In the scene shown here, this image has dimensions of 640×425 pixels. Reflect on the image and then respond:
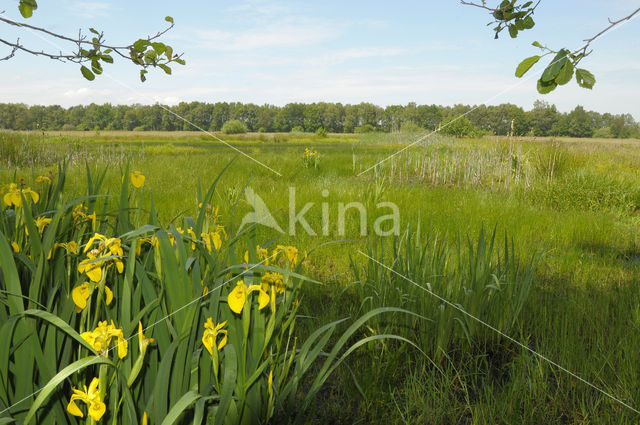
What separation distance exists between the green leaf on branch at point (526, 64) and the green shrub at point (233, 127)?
618 cm

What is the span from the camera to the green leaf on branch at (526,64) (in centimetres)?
139

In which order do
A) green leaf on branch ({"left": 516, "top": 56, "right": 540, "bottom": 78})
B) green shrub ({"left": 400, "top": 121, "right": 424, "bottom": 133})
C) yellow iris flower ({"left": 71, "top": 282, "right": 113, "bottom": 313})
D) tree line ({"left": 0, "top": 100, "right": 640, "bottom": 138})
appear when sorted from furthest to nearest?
1. green shrub ({"left": 400, "top": 121, "right": 424, "bottom": 133})
2. tree line ({"left": 0, "top": 100, "right": 640, "bottom": 138})
3. green leaf on branch ({"left": 516, "top": 56, "right": 540, "bottom": 78})
4. yellow iris flower ({"left": 71, "top": 282, "right": 113, "bottom": 313})

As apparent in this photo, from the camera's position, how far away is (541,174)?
26.8ft

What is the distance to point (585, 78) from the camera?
4.67 feet

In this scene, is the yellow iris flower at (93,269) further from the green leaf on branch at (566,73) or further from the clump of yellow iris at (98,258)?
the green leaf on branch at (566,73)

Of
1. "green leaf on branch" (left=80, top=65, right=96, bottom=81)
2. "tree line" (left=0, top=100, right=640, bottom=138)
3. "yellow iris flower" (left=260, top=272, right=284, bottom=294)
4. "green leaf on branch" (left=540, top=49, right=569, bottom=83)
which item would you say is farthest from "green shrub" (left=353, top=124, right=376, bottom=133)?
"yellow iris flower" (left=260, top=272, right=284, bottom=294)

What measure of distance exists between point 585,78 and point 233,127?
21.2ft

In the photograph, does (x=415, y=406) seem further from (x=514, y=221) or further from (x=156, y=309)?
(x=514, y=221)

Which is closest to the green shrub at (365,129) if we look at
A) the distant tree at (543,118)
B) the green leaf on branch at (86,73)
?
the distant tree at (543,118)

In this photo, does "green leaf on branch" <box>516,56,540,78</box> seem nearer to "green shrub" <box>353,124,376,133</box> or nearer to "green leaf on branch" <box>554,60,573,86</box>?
"green leaf on branch" <box>554,60,573,86</box>

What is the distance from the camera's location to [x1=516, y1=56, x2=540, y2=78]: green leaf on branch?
1386 mm

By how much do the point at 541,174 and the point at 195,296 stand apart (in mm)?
8472

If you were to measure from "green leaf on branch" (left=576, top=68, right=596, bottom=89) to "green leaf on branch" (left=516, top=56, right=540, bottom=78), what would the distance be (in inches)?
7.4

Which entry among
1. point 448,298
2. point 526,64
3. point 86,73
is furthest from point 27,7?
point 448,298
